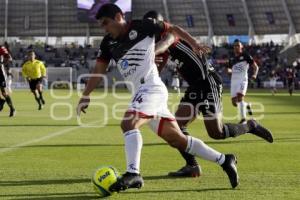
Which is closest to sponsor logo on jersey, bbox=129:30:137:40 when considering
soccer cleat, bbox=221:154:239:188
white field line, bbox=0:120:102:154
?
soccer cleat, bbox=221:154:239:188

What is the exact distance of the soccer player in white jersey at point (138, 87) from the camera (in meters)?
6.25

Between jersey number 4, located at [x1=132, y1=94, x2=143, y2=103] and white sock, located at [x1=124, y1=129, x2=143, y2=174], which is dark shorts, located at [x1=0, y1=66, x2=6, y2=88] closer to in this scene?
jersey number 4, located at [x1=132, y1=94, x2=143, y2=103]

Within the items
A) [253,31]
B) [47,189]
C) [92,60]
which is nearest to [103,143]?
[47,189]

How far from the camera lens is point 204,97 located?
26.8 feet

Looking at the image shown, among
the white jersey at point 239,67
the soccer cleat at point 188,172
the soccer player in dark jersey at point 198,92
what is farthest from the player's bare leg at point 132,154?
the white jersey at point 239,67

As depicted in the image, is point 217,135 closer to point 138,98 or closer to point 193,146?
point 193,146

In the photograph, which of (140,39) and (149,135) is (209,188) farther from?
(149,135)

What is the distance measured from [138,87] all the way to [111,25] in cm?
74

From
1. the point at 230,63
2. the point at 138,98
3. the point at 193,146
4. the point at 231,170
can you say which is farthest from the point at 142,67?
the point at 230,63

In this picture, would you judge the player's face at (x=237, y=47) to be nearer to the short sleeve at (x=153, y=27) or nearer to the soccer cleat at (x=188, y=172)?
the soccer cleat at (x=188, y=172)

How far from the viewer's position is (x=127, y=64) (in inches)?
254

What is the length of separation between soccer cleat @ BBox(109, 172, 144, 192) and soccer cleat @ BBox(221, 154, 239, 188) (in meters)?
1.12

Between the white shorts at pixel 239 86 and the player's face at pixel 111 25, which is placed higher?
the player's face at pixel 111 25

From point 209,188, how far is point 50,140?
6048 mm
